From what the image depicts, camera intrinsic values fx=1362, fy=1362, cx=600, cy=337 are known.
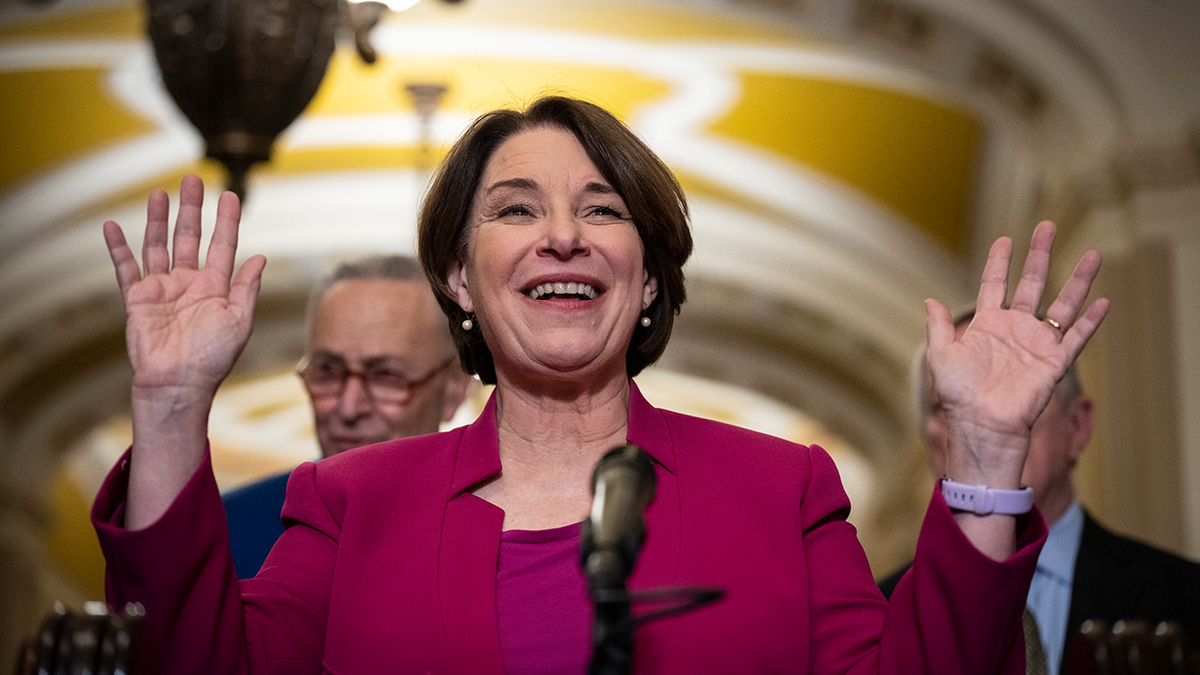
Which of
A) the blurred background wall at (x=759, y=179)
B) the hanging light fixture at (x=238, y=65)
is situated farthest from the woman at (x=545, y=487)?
the blurred background wall at (x=759, y=179)

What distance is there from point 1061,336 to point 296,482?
1113 mm

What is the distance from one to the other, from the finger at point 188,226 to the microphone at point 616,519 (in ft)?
2.58

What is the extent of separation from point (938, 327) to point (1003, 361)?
0.10 meters

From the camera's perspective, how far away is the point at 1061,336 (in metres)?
1.84

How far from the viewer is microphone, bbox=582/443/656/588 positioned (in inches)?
51.8

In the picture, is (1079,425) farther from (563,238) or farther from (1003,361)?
(563,238)

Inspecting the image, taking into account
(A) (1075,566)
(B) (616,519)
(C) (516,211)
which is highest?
(C) (516,211)

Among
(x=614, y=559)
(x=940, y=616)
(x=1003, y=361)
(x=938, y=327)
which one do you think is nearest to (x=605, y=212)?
(x=938, y=327)

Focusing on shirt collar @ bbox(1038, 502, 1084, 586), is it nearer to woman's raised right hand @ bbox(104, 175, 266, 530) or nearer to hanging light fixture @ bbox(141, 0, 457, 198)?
woman's raised right hand @ bbox(104, 175, 266, 530)

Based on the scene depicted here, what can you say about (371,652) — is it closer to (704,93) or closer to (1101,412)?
(1101,412)

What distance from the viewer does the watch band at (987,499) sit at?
1.71 m

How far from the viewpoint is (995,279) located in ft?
6.25

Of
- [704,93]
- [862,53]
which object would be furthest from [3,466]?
[862,53]

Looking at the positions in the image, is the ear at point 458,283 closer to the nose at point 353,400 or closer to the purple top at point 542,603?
the purple top at point 542,603
